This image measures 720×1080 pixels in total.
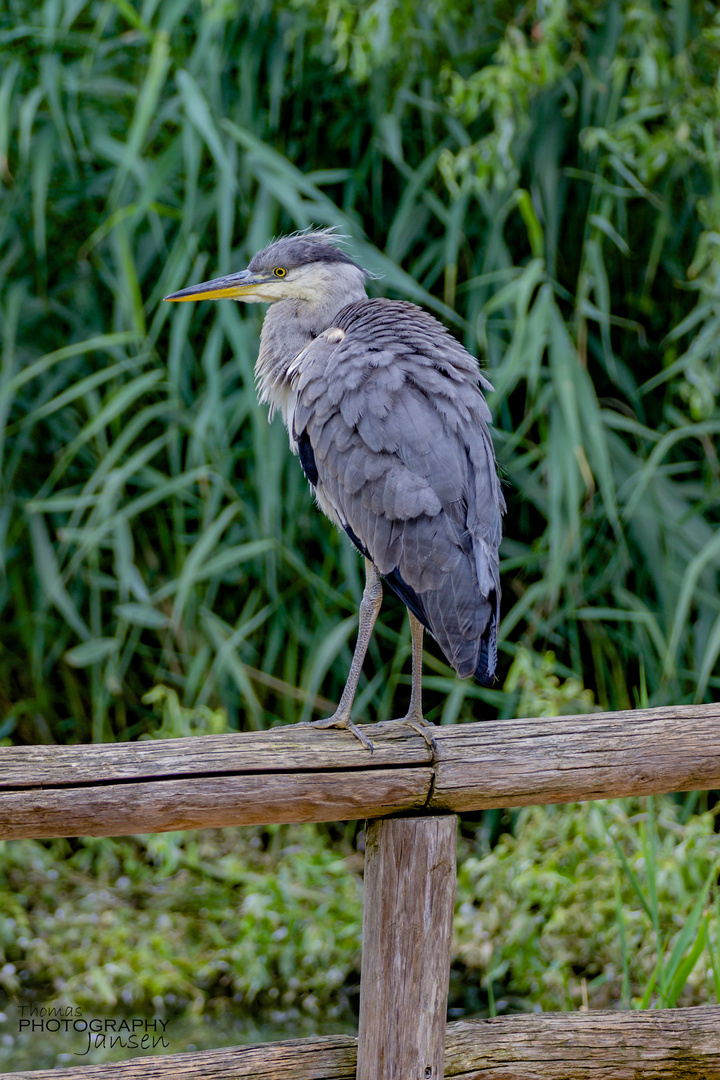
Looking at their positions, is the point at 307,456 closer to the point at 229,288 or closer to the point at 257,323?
the point at 229,288

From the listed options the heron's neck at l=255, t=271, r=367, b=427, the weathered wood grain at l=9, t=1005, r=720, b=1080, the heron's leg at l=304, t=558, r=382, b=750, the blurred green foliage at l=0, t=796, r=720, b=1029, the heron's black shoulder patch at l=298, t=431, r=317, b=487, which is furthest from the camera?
the blurred green foliage at l=0, t=796, r=720, b=1029

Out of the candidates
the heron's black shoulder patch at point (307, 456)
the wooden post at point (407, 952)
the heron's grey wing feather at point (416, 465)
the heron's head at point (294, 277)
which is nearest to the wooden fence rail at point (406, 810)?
the wooden post at point (407, 952)

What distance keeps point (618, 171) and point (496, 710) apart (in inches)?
68.9

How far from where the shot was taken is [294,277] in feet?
7.82

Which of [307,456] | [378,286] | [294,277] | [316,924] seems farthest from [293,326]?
[316,924]

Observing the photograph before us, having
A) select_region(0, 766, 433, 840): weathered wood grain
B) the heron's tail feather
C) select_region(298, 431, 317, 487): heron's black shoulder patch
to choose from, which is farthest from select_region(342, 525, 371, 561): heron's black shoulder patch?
select_region(0, 766, 433, 840): weathered wood grain

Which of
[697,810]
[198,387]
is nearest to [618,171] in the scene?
[198,387]

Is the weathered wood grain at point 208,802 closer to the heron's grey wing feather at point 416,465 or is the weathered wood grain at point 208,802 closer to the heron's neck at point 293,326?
the heron's grey wing feather at point 416,465

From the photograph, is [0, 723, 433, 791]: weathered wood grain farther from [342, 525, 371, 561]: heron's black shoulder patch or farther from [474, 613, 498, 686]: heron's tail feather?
[342, 525, 371, 561]: heron's black shoulder patch

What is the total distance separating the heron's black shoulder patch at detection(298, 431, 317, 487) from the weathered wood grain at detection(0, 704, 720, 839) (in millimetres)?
604

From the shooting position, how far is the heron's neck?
2342mm

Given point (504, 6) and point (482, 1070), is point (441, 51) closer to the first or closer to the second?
point (504, 6)

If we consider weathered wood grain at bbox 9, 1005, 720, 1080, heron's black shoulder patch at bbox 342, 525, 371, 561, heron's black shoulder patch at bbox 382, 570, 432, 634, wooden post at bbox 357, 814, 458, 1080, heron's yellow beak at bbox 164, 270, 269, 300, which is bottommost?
weathered wood grain at bbox 9, 1005, 720, 1080

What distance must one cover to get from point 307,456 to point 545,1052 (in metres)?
1.15
